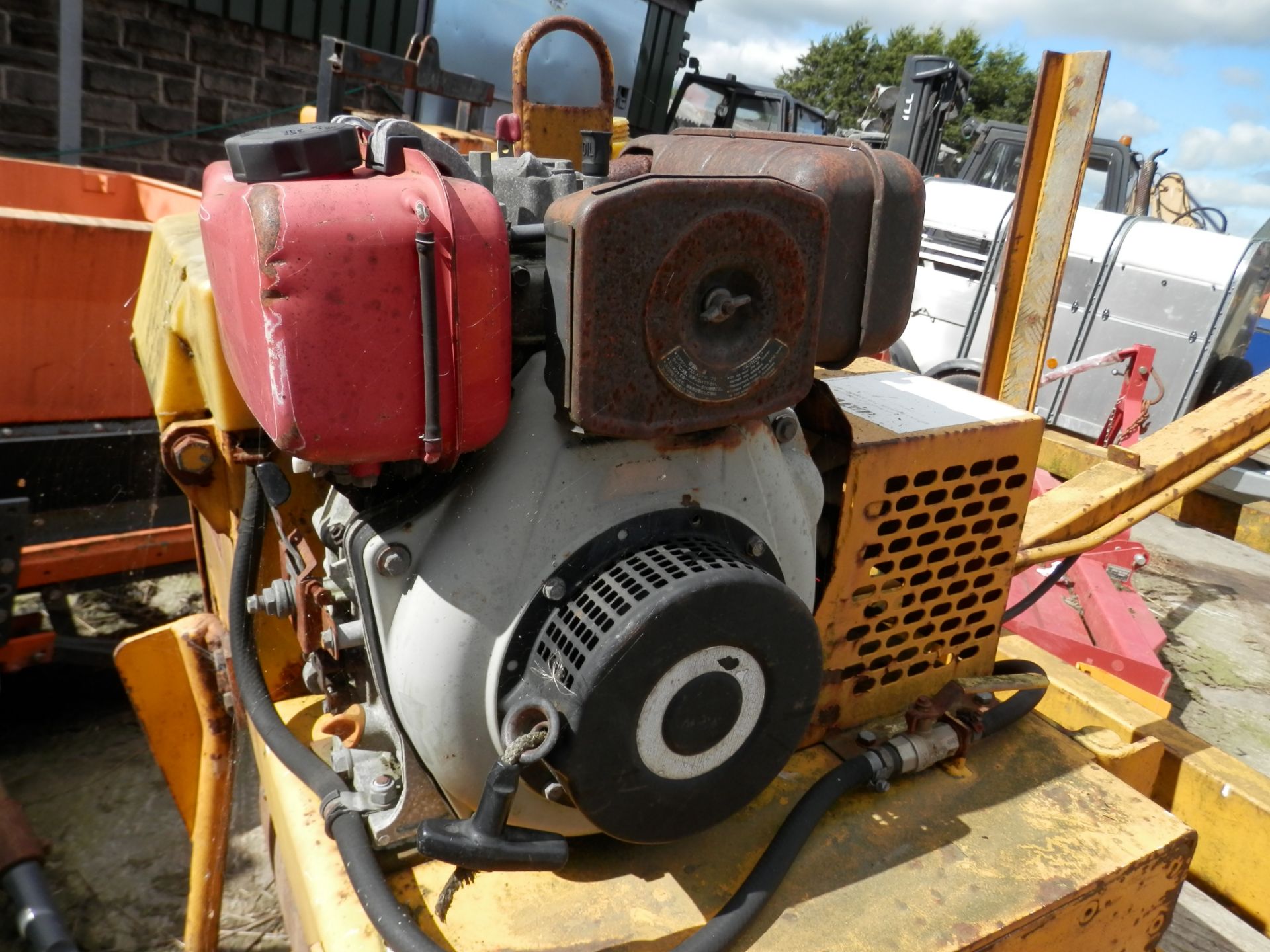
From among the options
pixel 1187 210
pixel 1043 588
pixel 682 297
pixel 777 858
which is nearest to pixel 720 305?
pixel 682 297

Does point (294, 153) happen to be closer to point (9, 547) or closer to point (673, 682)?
point (673, 682)

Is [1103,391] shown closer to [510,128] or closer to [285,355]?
[510,128]

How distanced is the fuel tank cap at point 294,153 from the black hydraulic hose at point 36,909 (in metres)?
1.48

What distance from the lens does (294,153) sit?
0.87 metres

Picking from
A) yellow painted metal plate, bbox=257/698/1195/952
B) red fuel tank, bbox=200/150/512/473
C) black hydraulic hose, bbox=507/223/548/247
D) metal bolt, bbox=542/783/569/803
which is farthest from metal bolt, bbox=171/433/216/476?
metal bolt, bbox=542/783/569/803

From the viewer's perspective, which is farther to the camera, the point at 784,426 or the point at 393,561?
the point at 784,426

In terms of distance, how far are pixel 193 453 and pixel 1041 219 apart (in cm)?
175

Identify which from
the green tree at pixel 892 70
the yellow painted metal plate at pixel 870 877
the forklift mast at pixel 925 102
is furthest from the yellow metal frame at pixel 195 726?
the green tree at pixel 892 70

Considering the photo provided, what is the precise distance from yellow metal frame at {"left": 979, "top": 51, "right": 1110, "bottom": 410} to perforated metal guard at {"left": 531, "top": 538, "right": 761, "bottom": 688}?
1.26 metres

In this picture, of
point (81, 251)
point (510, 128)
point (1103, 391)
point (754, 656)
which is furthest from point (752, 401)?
point (1103, 391)

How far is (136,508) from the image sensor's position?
2.41m

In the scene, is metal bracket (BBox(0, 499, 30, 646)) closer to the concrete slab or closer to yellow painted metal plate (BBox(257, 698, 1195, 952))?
yellow painted metal plate (BBox(257, 698, 1195, 952))

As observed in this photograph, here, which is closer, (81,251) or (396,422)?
(396,422)

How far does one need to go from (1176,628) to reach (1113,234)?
2.34 meters
